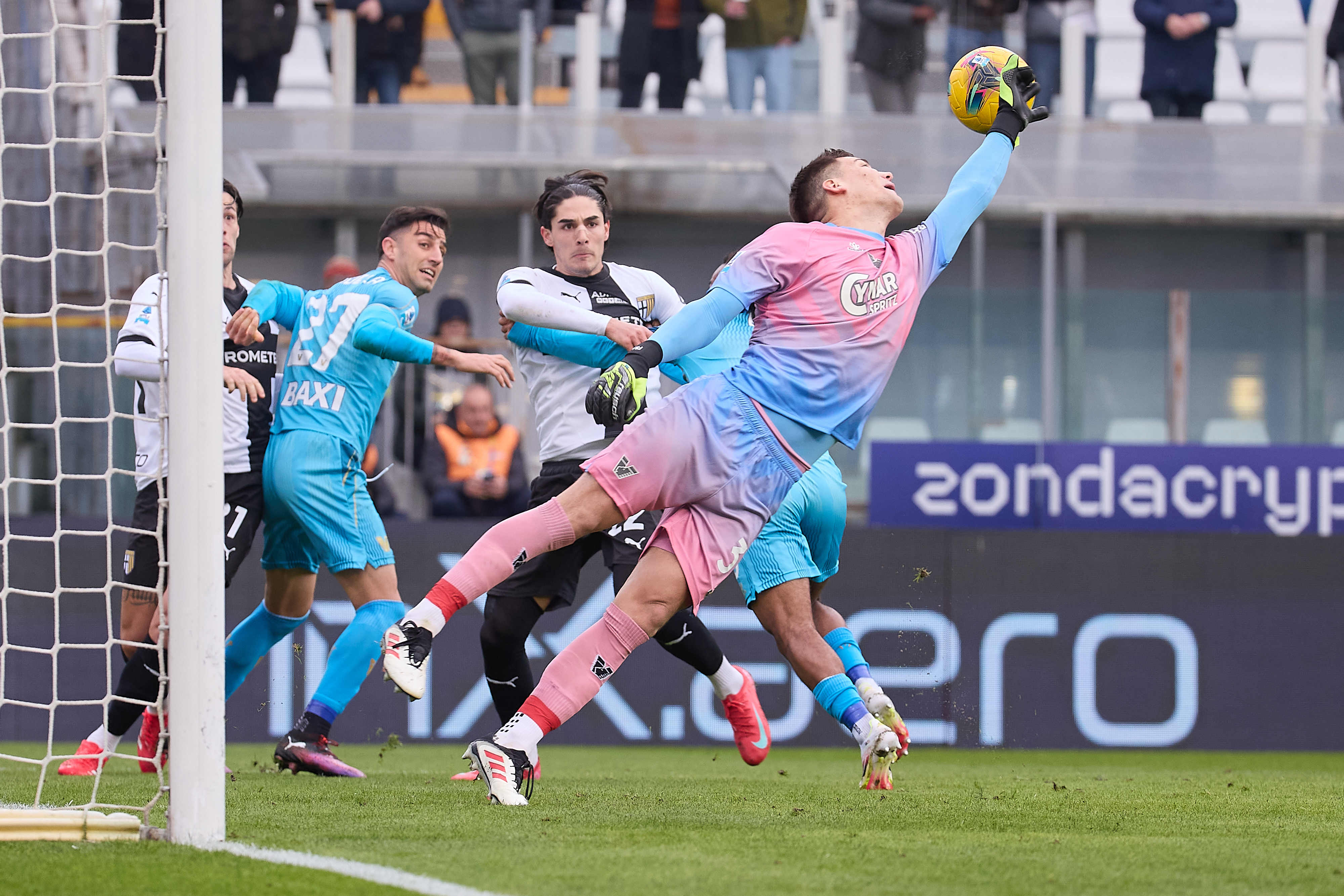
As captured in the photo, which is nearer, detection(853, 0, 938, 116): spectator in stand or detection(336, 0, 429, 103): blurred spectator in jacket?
detection(853, 0, 938, 116): spectator in stand

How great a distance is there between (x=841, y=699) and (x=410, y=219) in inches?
100

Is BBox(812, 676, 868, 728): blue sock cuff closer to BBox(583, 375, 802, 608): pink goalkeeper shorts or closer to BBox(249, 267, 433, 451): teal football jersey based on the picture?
BBox(583, 375, 802, 608): pink goalkeeper shorts

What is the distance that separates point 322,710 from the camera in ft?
19.2

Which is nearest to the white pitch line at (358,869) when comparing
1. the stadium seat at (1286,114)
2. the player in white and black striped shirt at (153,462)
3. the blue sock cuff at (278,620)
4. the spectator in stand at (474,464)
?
the player in white and black striped shirt at (153,462)

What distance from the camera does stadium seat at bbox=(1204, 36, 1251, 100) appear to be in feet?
38.7

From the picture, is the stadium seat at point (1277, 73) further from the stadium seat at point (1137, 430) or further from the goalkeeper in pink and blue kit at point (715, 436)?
the goalkeeper in pink and blue kit at point (715, 436)

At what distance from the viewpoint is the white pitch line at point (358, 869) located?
3000 millimetres

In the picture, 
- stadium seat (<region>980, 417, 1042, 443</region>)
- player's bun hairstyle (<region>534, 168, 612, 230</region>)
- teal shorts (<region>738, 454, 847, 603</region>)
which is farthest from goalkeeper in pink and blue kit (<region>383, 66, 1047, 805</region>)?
stadium seat (<region>980, 417, 1042, 443</region>)

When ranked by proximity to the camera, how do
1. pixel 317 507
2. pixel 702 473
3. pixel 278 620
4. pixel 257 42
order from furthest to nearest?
pixel 257 42
pixel 278 620
pixel 317 507
pixel 702 473

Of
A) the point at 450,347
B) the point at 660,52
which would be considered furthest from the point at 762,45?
the point at 450,347

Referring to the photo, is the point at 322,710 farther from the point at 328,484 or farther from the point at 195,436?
the point at 195,436

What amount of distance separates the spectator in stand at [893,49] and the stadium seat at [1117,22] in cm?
141

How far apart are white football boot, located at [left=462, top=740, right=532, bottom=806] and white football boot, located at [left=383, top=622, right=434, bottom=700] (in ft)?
1.17

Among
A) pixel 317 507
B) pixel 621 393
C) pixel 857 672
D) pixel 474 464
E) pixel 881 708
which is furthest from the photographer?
pixel 474 464
